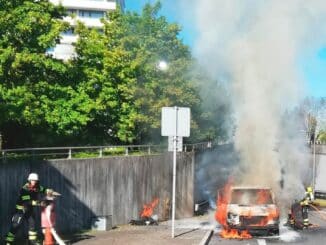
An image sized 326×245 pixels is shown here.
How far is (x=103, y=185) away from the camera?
758 inches

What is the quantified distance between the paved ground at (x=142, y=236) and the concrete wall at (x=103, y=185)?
0.84 m

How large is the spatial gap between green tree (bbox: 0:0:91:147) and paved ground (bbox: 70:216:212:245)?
7.29 metres

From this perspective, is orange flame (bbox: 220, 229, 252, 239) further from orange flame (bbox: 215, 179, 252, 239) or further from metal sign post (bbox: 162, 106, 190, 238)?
metal sign post (bbox: 162, 106, 190, 238)

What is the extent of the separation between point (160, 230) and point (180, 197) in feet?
21.8

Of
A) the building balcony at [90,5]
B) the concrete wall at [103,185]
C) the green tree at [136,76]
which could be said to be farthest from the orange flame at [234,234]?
the building balcony at [90,5]

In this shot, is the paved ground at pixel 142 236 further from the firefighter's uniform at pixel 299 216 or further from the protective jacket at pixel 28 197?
the firefighter's uniform at pixel 299 216

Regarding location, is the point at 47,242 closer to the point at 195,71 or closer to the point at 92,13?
the point at 195,71

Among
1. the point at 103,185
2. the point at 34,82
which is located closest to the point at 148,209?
the point at 103,185

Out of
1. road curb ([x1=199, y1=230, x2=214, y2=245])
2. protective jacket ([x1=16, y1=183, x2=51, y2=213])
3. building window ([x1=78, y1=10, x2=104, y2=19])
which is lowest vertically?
road curb ([x1=199, y1=230, x2=214, y2=245])

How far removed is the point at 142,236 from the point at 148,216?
521 cm

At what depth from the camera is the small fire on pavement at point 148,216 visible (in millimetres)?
20562

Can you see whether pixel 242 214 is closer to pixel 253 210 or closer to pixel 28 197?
pixel 253 210

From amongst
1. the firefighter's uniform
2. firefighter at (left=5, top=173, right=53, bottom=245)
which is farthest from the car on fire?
firefighter at (left=5, top=173, right=53, bottom=245)

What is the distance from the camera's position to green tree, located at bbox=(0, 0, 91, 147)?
23.4 m
